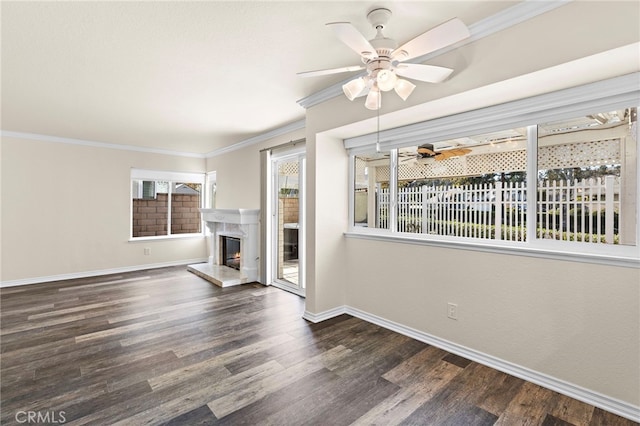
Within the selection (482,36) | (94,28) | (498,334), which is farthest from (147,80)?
(498,334)

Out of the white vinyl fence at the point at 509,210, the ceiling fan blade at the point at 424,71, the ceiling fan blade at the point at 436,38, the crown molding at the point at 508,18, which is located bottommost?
the white vinyl fence at the point at 509,210

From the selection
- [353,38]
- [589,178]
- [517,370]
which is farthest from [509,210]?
[353,38]

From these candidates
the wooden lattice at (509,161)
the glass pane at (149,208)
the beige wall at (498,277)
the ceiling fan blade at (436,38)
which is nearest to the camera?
the ceiling fan blade at (436,38)

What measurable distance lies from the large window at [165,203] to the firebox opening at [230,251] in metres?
1.13

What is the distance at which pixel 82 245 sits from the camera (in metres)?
5.32

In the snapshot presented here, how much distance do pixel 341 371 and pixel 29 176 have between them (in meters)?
5.74

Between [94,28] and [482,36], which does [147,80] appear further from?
[482,36]

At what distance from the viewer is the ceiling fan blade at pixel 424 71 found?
181 cm

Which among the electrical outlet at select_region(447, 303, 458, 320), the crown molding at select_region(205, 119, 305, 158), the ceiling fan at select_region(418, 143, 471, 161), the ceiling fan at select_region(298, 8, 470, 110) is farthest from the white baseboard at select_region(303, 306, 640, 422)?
the crown molding at select_region(205, 119, 305, 158)

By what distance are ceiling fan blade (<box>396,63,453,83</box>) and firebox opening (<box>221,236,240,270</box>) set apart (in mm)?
4623

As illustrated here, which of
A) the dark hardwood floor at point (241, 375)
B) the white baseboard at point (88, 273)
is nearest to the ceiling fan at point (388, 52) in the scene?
the dark hardwood floor at point (241, 375)

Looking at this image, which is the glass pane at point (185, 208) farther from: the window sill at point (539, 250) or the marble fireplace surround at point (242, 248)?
the window sill at point (539, 250)

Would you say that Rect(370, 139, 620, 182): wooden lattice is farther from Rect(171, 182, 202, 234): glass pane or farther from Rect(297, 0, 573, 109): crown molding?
Rect(171, 182, 202, 234): glass pane

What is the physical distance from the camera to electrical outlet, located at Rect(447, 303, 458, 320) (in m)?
2.60
